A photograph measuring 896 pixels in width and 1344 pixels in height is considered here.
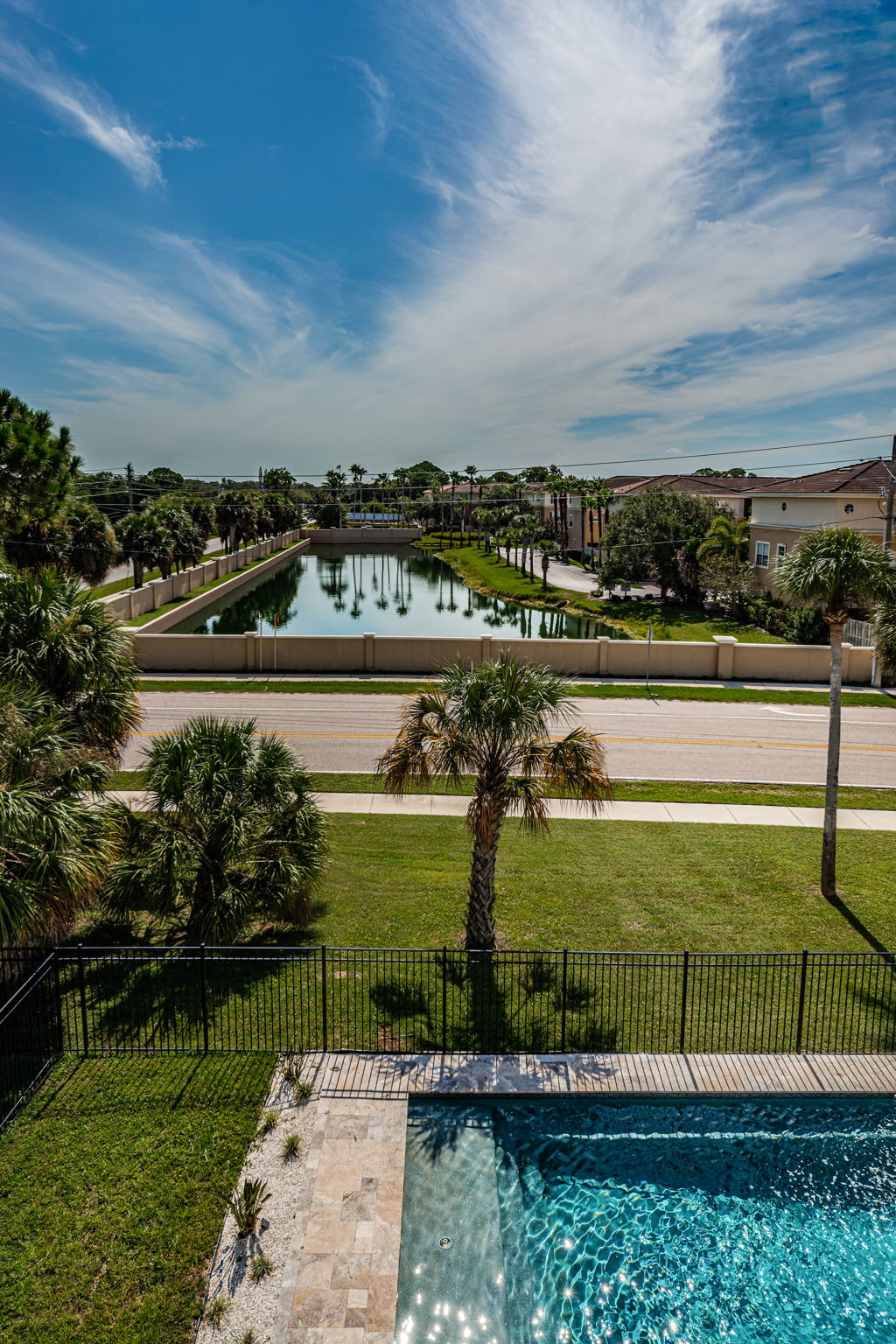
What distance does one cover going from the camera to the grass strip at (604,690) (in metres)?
32.6

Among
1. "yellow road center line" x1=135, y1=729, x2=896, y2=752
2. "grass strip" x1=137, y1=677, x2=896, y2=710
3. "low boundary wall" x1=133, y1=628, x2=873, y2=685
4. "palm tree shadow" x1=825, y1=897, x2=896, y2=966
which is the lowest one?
"palm tree shadow" x1=825, y1=897, x2=896, y2=966

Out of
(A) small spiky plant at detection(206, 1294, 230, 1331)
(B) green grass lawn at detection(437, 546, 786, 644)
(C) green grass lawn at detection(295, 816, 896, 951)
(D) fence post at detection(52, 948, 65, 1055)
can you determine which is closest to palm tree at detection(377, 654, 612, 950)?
(C) green grass lawn at detection(295, 816, 896, 951)

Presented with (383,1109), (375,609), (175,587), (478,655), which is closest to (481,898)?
(383,1109)

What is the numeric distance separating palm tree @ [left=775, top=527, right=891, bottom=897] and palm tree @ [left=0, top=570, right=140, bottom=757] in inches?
490

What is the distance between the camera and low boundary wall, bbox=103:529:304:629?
47.2 m

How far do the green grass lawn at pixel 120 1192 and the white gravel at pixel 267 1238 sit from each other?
0.16 metres

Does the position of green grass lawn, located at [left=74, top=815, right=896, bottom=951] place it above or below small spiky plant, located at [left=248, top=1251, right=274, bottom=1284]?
above

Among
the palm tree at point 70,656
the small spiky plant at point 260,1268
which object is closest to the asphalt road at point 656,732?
the palm tree at point 70,656

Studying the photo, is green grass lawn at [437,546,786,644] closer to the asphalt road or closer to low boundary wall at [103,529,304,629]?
the asphalt road

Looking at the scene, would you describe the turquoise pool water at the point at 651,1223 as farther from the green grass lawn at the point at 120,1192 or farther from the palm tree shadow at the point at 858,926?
the palm tree shadow at the point at 858,926

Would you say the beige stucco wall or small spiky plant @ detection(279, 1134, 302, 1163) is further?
the beige stucco wall

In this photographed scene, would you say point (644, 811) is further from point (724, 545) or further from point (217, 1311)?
point (724, 545)

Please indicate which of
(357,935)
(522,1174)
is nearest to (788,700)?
(357,935)

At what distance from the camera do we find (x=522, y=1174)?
9.80m
